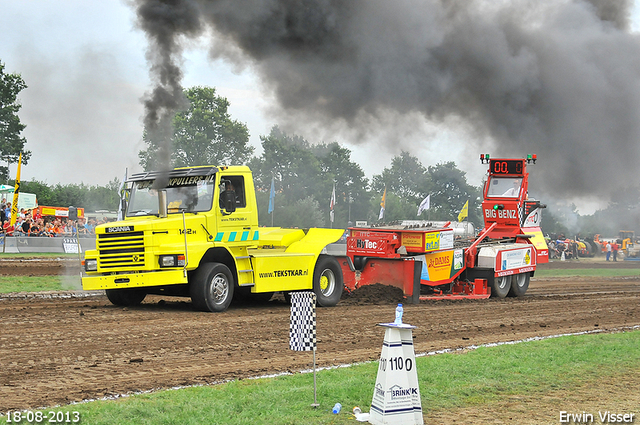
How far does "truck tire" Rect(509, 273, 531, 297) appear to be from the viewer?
63.3 ft

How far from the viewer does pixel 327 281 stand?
14.7 metres

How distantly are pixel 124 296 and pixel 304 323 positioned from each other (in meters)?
7.60

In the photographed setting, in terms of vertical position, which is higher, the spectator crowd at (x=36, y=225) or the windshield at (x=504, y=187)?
the windshield at (x=504, y=187)

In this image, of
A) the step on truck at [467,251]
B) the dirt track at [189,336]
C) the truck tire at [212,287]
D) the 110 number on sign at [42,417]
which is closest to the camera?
the 110 number on sign at [42,417]

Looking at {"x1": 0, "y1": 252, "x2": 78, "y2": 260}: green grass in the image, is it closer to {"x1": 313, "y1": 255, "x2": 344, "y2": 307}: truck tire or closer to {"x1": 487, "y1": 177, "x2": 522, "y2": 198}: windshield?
{"x1": 313, "y1": 255, "x2": 344, "y2": 307}: truck tire

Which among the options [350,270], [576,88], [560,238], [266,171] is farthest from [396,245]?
[560,238]

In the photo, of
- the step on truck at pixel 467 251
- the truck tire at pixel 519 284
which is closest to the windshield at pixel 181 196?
the step on truck at pixel 467 251

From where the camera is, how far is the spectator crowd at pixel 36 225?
98.1 feet

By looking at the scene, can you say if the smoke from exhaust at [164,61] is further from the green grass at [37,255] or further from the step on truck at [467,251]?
the green grass at [37,255]

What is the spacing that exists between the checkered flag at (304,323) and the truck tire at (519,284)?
1371 centimetres

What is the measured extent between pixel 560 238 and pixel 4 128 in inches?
1715

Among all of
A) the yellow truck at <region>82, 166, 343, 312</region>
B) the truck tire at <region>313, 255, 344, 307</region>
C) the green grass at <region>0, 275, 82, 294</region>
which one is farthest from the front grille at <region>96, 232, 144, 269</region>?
the green grass at <region>0, 275, 82, 294</region>

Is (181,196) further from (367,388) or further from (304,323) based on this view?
(367,388)

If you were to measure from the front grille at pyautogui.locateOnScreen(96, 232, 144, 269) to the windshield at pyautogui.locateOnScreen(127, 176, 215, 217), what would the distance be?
33.2 inches
